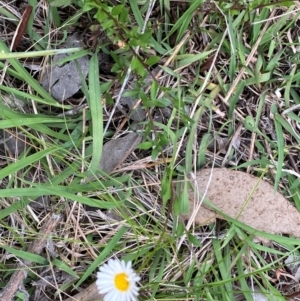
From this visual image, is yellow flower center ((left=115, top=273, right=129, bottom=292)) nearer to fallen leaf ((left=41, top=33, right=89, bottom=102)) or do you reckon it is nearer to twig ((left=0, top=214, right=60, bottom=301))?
twig ((left=0, top=214, right=60, bottom=301))

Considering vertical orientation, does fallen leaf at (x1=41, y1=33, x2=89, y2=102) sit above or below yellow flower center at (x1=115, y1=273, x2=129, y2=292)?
above

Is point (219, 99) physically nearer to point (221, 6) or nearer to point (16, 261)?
A: point (221, 6)

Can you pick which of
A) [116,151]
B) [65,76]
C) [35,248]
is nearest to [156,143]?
[116,151]

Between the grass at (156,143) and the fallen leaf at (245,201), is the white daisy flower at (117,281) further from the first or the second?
the fallen leaf at (245,201)

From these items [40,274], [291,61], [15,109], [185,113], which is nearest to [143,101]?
[185,113]

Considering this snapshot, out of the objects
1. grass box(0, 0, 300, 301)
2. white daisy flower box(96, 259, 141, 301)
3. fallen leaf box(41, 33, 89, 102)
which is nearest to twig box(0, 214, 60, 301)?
grass box(0, 0, 300, 301)

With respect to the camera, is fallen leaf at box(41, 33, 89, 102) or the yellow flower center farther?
fallen leaf at box(41, 33, 89, 102)
